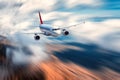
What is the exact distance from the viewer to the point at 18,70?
167625mm

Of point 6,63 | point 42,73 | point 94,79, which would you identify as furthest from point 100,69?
point 6,63

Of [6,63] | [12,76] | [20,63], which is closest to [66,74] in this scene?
[12,76]

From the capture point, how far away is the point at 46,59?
615ft

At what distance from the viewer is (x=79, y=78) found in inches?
5576

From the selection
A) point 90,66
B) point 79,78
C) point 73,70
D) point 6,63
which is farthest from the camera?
point 6,63

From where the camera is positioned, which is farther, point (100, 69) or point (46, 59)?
point (46, 59)

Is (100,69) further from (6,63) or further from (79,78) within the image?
(6,63)

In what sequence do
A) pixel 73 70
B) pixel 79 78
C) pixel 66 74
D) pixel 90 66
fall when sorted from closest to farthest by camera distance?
pixel 79 78 < pixel 66 74 < pixel 73 70 < pixel 90 66

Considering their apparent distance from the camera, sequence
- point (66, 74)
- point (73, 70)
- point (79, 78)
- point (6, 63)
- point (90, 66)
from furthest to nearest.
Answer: point (6, 63) → point (90, 66) → point (73, 70) → point (66, 74) → point (79, 78)

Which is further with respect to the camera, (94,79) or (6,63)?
(6,63)

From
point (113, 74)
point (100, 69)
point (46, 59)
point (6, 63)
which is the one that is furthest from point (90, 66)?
point (6, 63)

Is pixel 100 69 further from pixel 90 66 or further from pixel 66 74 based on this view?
pixel 66 74

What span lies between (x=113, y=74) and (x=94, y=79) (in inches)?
775

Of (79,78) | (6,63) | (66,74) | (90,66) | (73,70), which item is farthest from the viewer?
(6,63)
